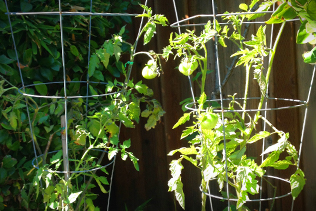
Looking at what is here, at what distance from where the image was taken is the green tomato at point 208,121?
112 centimetres

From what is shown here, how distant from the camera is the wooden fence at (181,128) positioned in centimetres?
175

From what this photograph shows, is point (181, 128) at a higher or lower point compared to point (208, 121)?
lower

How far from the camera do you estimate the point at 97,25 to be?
188cm

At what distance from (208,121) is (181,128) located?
1058 mm

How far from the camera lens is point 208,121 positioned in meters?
1.12

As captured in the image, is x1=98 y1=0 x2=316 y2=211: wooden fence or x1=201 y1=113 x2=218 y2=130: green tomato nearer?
x1=201 y1=113 x2=218 y2=130: green tomato

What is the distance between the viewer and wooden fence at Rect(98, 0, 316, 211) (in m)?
1.75

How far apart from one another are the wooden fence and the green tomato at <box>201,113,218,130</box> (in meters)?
0.77

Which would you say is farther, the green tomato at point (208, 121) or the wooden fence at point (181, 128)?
the wooden fence at point (181, 128)

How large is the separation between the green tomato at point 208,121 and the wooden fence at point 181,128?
0.77m

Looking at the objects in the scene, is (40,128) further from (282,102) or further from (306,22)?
(306,22)

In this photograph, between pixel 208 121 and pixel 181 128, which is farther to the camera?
pixel 181 128

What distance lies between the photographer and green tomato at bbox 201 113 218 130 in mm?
1117

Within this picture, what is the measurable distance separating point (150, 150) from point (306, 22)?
173 centimetres
